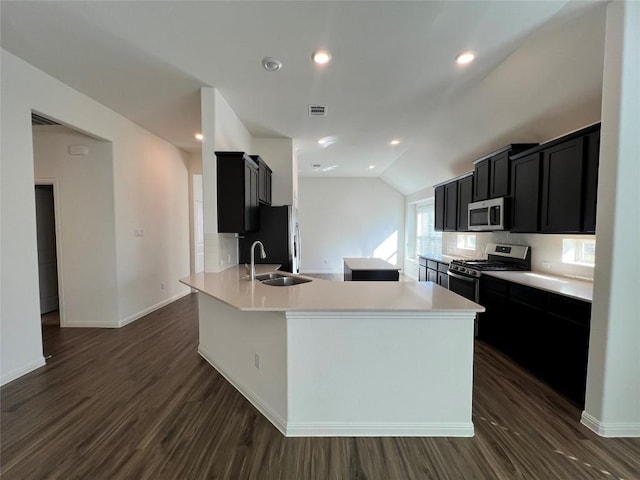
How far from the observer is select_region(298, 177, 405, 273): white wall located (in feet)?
27.5

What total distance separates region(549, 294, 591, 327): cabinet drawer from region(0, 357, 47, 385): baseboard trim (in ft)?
15.8

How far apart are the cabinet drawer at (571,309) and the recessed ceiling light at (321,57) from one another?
112 inches

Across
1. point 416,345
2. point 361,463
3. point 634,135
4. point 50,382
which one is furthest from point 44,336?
point 634,135

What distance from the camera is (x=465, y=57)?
240 centimetres

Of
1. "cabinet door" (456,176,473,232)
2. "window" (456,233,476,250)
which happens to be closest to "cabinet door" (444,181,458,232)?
"cabinet door" (456,176,473,232)

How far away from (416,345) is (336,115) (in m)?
3.04

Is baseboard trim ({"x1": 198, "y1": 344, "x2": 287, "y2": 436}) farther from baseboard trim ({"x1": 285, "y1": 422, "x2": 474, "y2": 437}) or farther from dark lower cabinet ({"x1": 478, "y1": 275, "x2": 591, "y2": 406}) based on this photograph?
dark lower cabinet ({"x1": 478, "y1": 275, "x2": 591, "y2": 406})

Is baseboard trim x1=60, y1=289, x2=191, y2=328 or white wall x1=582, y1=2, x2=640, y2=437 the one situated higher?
white wall x1=582, y1=2, x2=640, y2=437

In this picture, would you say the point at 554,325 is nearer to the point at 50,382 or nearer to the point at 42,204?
the point at 50,382

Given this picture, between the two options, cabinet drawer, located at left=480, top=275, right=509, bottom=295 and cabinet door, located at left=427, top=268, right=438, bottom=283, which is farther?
cabinet door, located at left=427, top=268, right=438, bottom=283

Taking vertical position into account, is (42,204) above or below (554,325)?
above

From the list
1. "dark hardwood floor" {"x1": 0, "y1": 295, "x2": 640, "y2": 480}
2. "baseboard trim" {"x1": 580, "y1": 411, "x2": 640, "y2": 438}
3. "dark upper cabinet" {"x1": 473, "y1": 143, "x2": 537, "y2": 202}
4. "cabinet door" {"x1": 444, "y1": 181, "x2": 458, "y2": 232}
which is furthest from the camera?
"cabinet door" {"x1": 444, "y1": 181, "x2": 458, "y2": 232}

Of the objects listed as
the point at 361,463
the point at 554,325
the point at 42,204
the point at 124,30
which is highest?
the point at 124,30

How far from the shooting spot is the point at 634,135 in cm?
171
